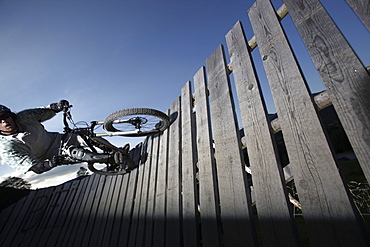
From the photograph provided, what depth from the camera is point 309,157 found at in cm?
87

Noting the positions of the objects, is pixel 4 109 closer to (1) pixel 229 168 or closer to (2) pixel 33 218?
(1) pixel 229 168

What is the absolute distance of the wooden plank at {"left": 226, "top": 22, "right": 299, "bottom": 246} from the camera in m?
0.88

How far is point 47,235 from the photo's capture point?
12.6ft

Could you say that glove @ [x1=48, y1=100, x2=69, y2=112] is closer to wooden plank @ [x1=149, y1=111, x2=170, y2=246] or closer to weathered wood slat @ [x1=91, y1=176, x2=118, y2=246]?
weathered wood slat @ [x1=91, y1=176, x2=118, y2=246]

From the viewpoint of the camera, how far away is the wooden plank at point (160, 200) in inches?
68.1

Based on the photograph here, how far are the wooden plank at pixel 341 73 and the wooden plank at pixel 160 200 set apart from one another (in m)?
1.66

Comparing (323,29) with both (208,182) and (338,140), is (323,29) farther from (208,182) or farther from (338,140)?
(338,140)

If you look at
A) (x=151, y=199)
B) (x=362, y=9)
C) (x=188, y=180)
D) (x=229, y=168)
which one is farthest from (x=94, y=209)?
(x=362, y=9)

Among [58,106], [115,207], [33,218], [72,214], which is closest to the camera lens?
[115,207]

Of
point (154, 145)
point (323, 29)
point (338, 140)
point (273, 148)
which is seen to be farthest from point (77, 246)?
point (338, 140)

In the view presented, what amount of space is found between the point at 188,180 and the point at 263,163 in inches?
32.6

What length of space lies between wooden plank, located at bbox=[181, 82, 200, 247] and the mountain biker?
3.67 ft

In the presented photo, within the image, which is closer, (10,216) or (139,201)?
(139,201)

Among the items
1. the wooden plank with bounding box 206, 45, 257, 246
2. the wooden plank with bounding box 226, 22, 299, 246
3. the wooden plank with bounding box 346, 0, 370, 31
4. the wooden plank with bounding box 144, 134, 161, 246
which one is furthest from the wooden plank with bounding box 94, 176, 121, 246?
the wooden plank with bounding box 346, 0, 370, 31
